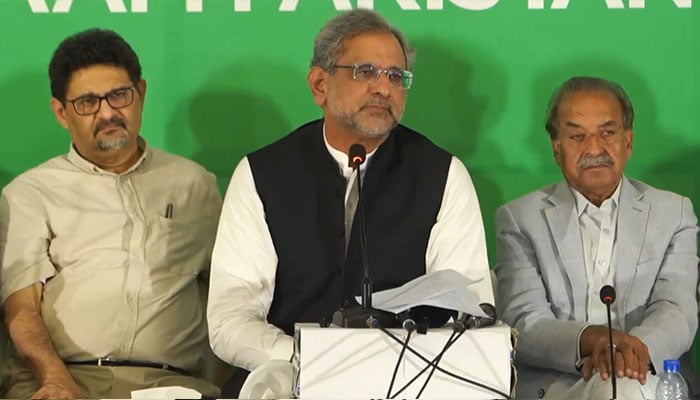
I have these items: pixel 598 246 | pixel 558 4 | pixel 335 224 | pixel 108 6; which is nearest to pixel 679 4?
pixel 558 4

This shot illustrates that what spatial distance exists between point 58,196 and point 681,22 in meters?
2.19

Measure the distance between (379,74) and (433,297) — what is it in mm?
1128

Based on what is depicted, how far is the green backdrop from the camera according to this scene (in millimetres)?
4492

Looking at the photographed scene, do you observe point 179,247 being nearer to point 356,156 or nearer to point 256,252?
point 256,252

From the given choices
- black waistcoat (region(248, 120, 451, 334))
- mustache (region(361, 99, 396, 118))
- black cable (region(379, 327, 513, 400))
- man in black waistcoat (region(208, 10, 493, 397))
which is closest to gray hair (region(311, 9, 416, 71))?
man in black waistcoat (region(208, 10, 493, 397))

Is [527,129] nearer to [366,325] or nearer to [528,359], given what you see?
[528,359]

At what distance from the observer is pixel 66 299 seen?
4004 millimetres

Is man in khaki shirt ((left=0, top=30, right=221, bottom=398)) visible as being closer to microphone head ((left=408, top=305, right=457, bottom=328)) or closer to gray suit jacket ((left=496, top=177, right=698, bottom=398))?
gray suit jacket ((left=496, top=177, right=698, bottom=398))

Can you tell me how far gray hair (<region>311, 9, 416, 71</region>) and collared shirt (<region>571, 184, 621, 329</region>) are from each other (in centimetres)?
76

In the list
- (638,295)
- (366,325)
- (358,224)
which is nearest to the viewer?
(366,325)

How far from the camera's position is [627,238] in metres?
4.00

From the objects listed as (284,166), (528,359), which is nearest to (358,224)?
(284,166)

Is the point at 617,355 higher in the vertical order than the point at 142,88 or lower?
lower

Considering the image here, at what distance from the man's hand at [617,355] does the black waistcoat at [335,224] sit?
0.53 meters
